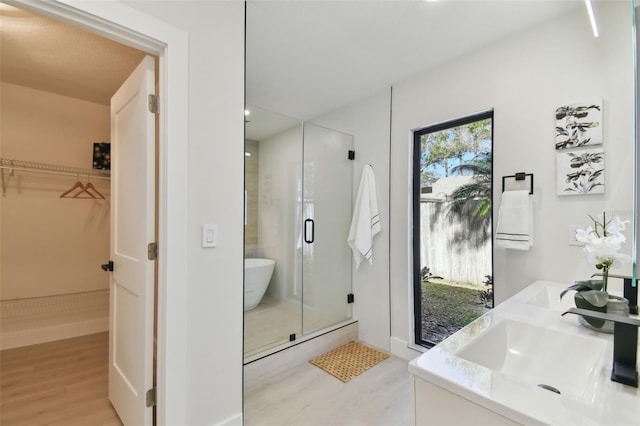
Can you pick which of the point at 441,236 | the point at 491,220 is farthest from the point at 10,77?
the point at 491,220

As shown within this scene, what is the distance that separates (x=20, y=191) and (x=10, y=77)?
42.7 inches

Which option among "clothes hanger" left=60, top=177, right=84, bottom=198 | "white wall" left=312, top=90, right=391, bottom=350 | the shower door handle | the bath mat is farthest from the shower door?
"clothes hanger" left=60, top=177, right=84, bottom=198

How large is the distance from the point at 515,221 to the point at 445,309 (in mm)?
1023

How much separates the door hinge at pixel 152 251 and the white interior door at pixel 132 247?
0.09 feet

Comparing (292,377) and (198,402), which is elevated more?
(198,402)

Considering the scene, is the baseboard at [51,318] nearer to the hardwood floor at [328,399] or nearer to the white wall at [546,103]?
the hardwood floor at [328,399]

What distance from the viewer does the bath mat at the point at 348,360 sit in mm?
2363

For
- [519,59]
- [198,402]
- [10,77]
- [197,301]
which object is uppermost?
[10,77]

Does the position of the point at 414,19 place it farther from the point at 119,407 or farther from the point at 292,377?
the point at 119,407

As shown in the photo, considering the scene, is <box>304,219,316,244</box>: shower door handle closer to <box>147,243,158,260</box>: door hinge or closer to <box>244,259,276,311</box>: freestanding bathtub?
<box>244,259,276,311</box>: freestanding bathtub

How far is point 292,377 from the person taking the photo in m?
2.32

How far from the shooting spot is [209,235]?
1.54m

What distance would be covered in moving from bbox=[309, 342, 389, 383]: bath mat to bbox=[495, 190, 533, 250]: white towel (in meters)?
1.49

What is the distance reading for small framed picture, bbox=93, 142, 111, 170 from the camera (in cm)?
319
